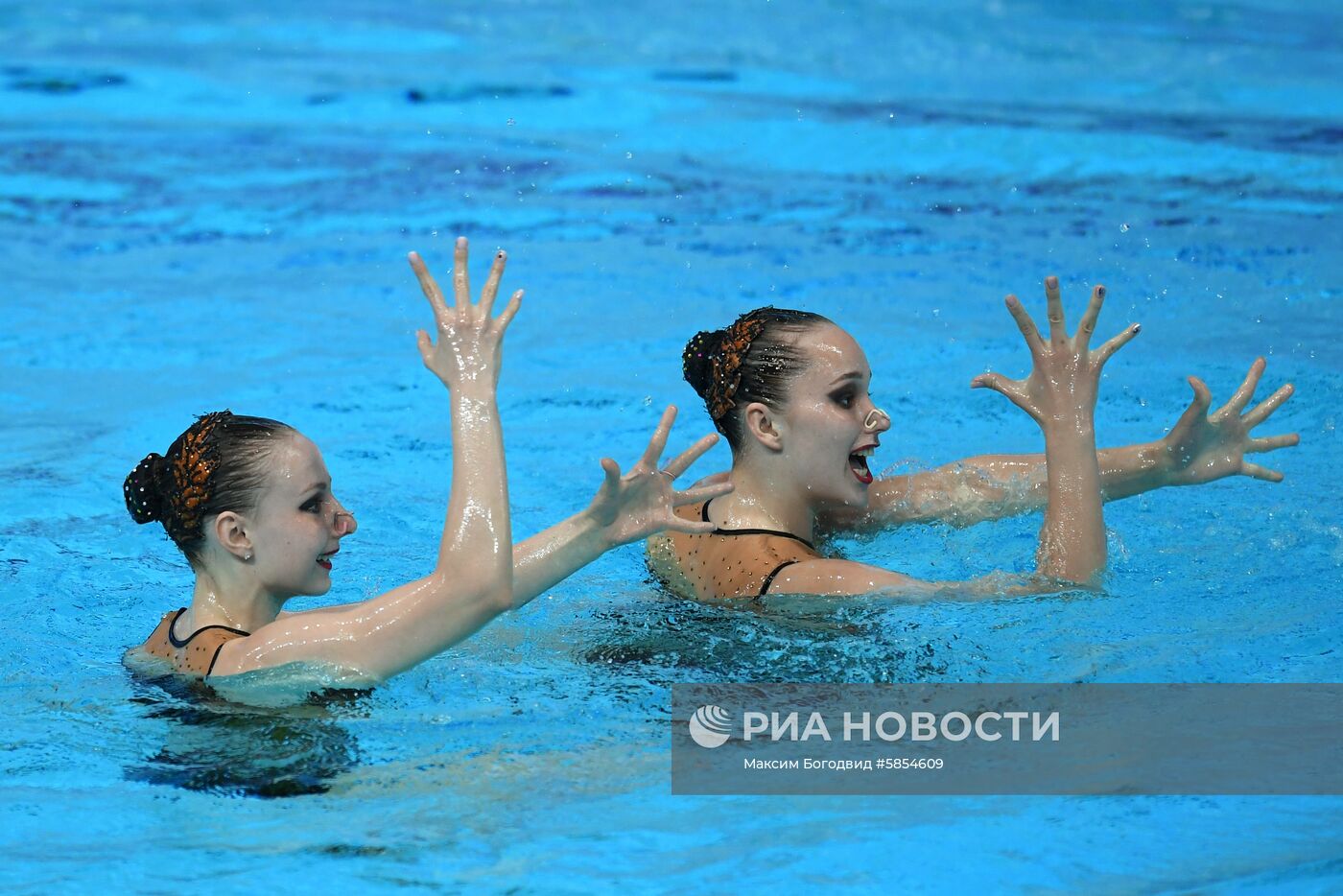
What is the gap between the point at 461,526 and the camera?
11.4 ft

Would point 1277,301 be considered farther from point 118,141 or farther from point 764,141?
point 118,141

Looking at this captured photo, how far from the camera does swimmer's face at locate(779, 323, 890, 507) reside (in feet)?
14.3

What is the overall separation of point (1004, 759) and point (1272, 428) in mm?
3705

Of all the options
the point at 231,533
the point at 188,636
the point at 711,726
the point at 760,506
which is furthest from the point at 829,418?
the point at 188,636

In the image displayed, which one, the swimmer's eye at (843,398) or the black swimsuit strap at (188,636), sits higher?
the swimmer's eye at (843,398)

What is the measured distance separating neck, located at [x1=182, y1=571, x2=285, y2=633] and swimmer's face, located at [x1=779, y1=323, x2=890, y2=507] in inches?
57.8

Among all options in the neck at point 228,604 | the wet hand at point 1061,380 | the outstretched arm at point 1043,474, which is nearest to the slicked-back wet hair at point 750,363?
the wet hand at point 1061,380

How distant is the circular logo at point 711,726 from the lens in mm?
3952

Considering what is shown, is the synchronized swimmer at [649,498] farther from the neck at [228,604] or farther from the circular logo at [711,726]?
the circular logo at [711,726]

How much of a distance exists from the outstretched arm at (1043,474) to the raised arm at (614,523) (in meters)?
1.36

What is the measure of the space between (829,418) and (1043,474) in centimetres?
114

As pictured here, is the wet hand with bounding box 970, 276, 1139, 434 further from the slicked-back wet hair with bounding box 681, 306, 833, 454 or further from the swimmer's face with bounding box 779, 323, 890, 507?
the slicked-back wet hair with bounding box 681, 306, 833, 454


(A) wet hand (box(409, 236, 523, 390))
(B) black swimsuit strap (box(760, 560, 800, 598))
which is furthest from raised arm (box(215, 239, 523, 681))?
(B) black swimsuit strap (box(760, 560, 800, 598))

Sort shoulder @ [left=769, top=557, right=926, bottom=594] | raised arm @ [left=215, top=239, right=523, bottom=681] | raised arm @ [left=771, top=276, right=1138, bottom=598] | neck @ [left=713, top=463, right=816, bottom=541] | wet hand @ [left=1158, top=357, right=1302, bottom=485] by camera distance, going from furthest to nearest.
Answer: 1. wet hand @ [left=1158, top=357, right=1302, bottom=485]
2. neck @ [left=713, top=463, right=816, bottom=541]
3. raised arm @ [left=771, top=276, right=1138, bottom=598]
4. shoulder @ [left=769, top=557, right=926, bottom=594]
5. raised arm @ [left=215, top=239, right=523, bottom=681]
